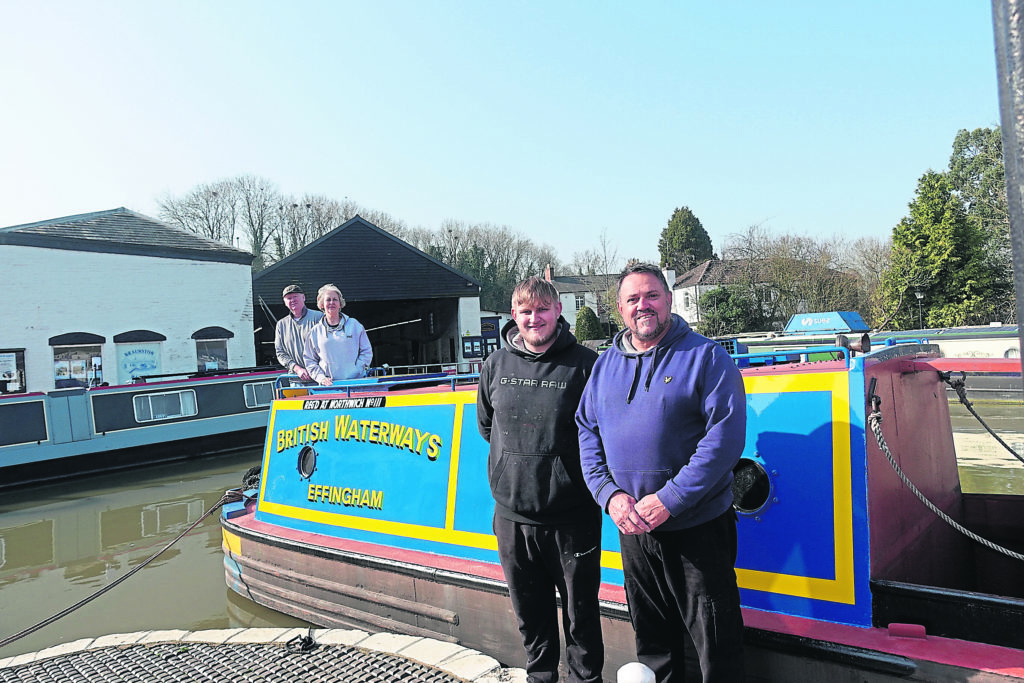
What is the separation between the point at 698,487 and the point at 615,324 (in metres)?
42.6

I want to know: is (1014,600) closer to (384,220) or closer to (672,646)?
(672,646)

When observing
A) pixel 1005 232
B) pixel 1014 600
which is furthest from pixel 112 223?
pixel 1005 232

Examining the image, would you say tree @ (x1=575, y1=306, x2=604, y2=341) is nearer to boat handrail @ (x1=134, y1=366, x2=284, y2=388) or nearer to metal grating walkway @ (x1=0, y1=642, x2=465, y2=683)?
boat handrail @ (x1=134, y1=366, x2=284, y2=388)

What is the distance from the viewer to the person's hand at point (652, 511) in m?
2.40

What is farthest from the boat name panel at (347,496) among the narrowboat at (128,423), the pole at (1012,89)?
the narrowboat at (128,423)

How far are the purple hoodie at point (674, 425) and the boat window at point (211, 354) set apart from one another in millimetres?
21451

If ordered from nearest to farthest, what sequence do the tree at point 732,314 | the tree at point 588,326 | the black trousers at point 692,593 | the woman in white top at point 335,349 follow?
the black trousers at point 692,593 → the woman in white top at point 335,349 → the tree at point 732,314 → the tree at point 588,326

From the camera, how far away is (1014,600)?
2.63 metres

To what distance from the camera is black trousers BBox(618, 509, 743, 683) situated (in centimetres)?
249

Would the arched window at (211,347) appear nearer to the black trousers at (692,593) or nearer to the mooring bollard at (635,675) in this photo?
the black trousers at (692,593)

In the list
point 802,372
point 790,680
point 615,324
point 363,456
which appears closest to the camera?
point 790,680

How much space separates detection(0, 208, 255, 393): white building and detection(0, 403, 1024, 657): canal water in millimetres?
6963

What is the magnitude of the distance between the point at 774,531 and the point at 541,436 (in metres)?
1.19

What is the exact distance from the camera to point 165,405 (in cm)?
1484
